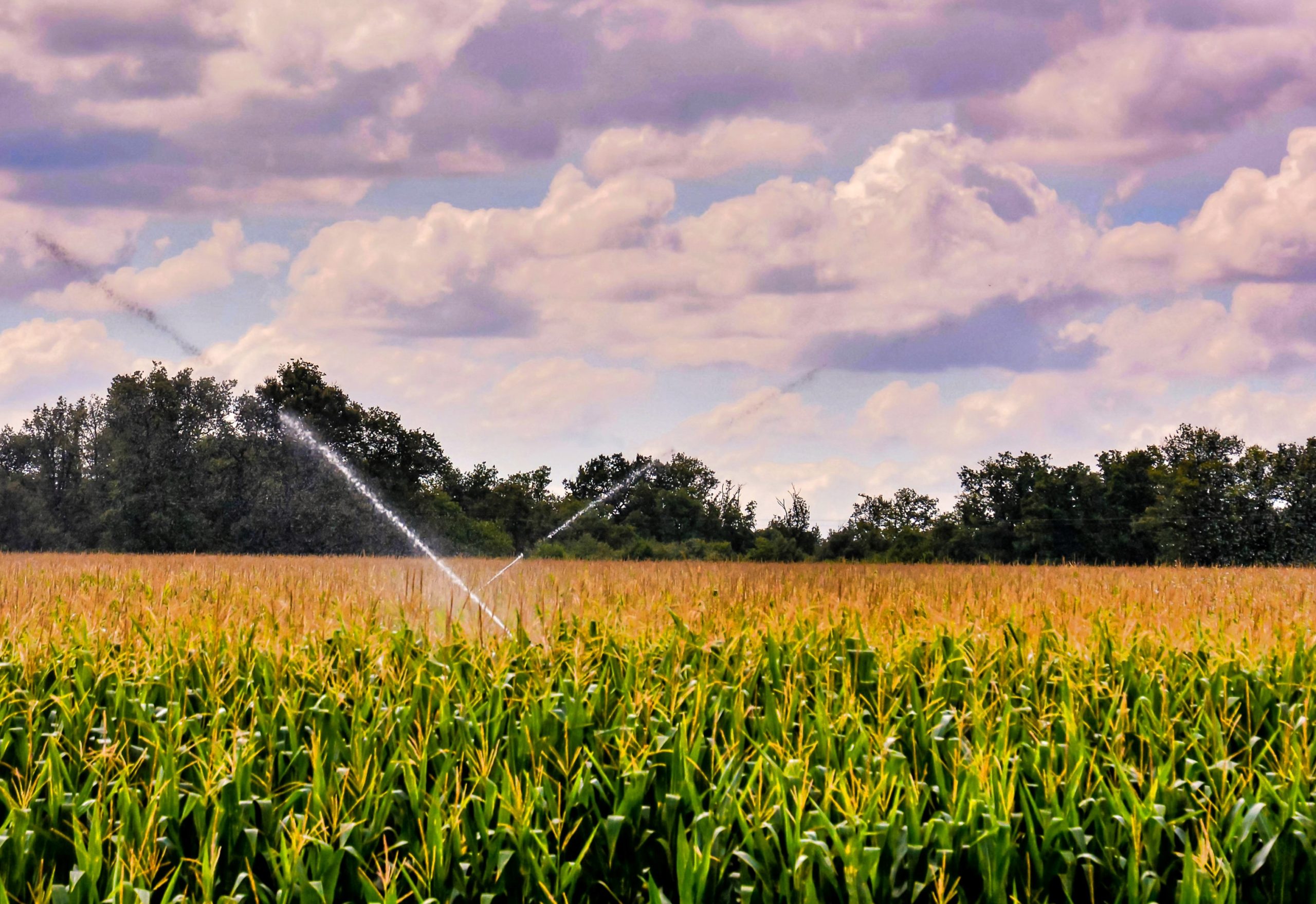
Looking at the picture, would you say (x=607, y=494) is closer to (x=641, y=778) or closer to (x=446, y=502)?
(x=446, y=502)

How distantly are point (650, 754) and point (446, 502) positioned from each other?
1882 inches

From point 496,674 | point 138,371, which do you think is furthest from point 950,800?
point 138,371

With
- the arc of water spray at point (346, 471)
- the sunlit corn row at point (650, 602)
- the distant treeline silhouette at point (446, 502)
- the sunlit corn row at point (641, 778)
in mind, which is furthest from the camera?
the arc of water spray at point (346, 471)

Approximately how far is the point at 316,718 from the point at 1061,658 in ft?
17.6

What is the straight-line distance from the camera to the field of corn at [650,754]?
461cm

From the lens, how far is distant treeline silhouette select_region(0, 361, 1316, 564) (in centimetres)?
4500

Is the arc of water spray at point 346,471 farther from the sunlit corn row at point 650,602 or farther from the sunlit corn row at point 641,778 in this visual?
the sunlit corn row at point 641,778

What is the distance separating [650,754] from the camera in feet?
19.3

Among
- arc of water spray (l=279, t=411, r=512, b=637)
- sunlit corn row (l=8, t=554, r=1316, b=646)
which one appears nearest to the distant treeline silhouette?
arc of water spray (l=279, t=411, r=512, b=637)

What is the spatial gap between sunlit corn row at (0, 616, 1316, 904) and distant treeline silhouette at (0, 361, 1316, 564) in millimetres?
33631

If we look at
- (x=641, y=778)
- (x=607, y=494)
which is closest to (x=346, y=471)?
(x=607, y=494)

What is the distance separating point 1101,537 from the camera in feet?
166

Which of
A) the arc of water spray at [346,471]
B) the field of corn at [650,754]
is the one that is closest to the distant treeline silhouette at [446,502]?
the arc of water spray at [346,471]

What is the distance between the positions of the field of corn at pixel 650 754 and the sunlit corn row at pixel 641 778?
28 mm
